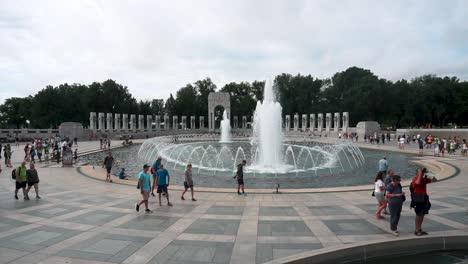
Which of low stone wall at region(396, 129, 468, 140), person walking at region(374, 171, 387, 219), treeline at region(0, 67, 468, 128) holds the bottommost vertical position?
person walking at region(374, 171, 387, 219)

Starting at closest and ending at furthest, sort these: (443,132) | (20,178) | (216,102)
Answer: (20,178)
(443,132)
(216,102)

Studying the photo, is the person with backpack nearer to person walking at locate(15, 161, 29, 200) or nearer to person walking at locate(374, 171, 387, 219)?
person walking at locate(15, 161, 29, 200)

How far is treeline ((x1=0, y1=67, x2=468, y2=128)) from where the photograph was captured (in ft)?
273

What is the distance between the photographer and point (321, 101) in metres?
100

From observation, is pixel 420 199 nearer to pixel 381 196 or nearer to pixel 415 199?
pixel 415 199

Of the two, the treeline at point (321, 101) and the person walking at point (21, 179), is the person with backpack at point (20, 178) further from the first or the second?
the treeline at point (321, 101)

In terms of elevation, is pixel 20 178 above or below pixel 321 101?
below

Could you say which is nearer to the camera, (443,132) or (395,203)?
(395,203)

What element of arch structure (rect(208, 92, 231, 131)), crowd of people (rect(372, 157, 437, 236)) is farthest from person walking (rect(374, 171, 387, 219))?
arch structure (rect(208, 92, 231, 131))

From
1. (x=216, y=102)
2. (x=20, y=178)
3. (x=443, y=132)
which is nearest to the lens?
(x=20, y=178)

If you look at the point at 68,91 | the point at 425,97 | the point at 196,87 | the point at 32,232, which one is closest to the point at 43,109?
the point at 68,91

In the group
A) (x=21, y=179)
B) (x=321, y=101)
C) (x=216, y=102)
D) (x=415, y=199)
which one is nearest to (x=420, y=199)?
(x=415, y=199)

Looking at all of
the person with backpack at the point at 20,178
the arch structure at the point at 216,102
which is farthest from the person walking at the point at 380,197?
the arch structure at the point at 216,102

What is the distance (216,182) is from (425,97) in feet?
290
